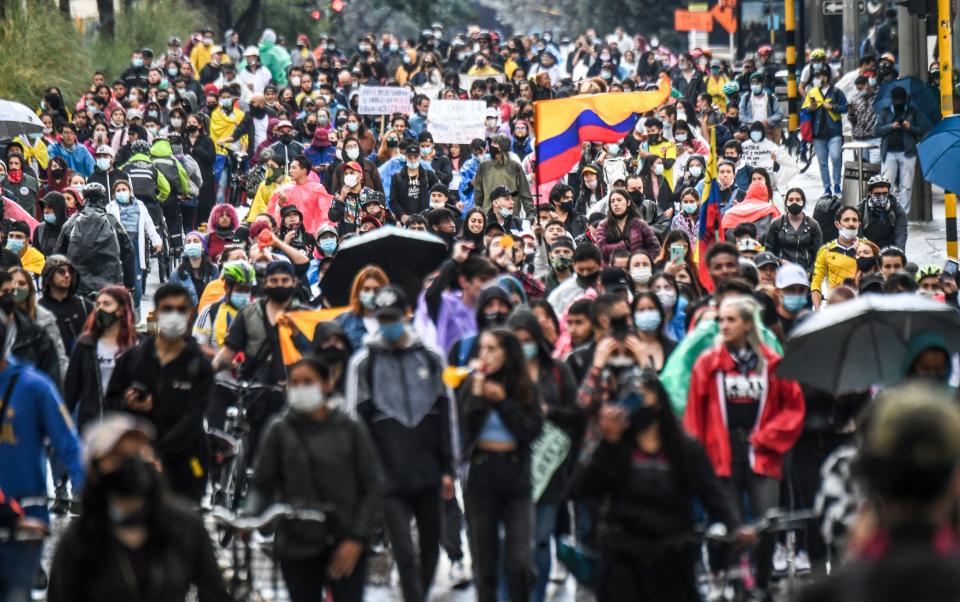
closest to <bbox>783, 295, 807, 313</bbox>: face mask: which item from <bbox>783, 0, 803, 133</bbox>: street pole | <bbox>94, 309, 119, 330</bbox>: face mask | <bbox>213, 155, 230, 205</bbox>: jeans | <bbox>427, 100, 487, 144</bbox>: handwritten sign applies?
<bbox>94, 309, 119, 330</bbox>: face mask

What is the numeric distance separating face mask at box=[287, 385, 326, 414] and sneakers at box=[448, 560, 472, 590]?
2.60m

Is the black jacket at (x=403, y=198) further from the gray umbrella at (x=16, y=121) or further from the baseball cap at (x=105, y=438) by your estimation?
the baseball cap at (x=105, y=438)

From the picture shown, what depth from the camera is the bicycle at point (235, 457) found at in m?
11.6

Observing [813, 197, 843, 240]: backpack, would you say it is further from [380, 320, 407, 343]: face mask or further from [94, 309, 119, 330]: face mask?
[380, 320, 407, 343]: face mask

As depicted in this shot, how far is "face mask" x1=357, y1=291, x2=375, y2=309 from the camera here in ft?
35.5

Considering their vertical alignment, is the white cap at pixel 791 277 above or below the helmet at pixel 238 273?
below

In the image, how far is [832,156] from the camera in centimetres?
2716

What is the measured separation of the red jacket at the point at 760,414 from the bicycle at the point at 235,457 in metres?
2.81

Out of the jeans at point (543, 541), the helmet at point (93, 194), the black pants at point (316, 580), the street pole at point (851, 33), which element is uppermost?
the street pole at point (851, 33)

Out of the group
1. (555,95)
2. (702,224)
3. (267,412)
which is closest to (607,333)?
(267,412)

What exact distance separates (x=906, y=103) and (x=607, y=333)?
1272 centimetres

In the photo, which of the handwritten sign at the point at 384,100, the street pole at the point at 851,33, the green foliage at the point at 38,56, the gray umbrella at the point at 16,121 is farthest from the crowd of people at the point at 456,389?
the street pole at the point at 851,33

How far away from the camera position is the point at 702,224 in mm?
16781

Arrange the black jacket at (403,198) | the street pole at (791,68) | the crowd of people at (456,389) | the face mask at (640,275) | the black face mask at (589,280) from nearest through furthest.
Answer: the crowd of people at (456,389)
the black face mask at (589,280)
the face mask at (640,275)
the black jacket at (403,198)
the street pole at (791,68)
